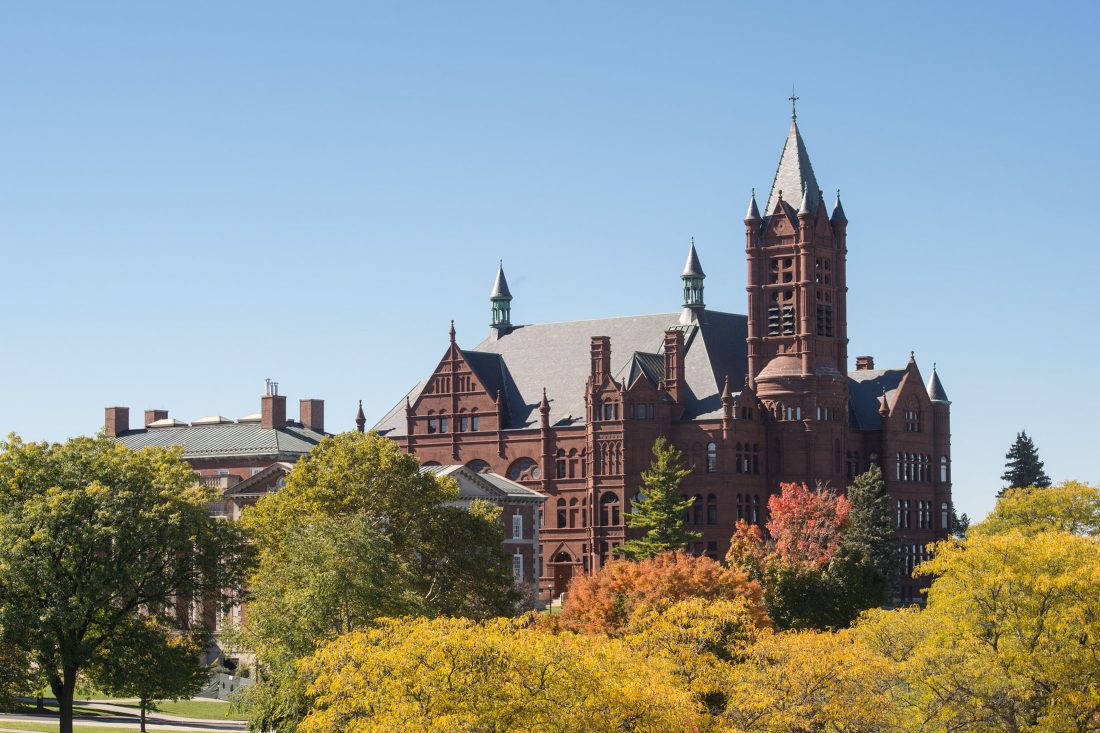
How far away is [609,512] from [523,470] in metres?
12.2

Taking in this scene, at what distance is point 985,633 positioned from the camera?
61188mm

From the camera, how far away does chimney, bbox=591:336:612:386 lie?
13850cm

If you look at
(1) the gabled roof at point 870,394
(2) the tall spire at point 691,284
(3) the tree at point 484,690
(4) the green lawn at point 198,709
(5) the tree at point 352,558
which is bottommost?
(4) the green lawn at point 198,709

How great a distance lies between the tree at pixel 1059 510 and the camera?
98.5 meters

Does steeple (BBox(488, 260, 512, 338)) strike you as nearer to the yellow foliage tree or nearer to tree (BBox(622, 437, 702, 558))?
tree (BBox(622, 437, 702, 558))

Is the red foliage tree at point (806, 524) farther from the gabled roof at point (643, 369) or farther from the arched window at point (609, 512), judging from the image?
the gabled roof at point (643, 369)

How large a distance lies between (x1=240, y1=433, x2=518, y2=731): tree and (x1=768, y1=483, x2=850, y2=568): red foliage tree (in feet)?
98.2

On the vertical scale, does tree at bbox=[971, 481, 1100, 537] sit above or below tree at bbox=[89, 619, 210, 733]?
above

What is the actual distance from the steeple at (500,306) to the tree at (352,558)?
79252mm

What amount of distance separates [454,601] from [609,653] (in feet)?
69.6

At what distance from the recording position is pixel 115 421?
5763 inches

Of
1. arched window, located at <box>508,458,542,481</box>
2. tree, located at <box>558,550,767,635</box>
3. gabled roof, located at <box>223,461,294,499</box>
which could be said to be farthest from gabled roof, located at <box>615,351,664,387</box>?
tree, located at <box>558,550,767,635</box>

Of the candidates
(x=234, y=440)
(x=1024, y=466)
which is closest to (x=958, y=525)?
(x=1024, y=466)

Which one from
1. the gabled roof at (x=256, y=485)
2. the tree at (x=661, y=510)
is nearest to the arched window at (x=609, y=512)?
the tree at (x=661, y=510)
